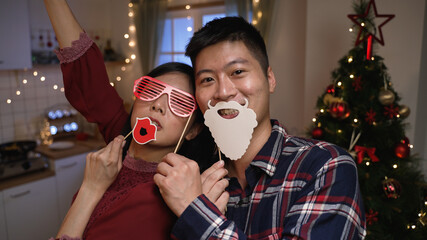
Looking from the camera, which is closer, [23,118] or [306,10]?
[306,10]

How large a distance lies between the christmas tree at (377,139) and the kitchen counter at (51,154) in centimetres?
241

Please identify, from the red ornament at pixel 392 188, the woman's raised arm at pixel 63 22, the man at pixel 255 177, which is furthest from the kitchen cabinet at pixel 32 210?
the red ornament at pixel 392 188

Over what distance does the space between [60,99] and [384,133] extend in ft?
10.6

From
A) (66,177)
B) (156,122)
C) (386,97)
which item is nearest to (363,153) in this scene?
(386,97)

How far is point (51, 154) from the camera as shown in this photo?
305cm

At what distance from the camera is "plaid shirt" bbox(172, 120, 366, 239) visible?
0.83m

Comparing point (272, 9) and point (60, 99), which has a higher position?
point (272, 9)

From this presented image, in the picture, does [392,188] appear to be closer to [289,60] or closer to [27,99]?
[289,60]

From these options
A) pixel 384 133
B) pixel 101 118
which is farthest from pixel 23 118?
pixel 384 133

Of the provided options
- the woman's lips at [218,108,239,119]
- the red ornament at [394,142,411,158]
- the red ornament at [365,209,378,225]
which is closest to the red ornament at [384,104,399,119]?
the red ornament at [394,142,411,158]

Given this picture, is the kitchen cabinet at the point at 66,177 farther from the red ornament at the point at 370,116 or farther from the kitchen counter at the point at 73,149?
the red ornament at the point at 370,116

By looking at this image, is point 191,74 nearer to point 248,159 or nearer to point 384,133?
point 248,159

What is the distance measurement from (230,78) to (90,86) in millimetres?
605

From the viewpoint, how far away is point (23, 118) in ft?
11.1
